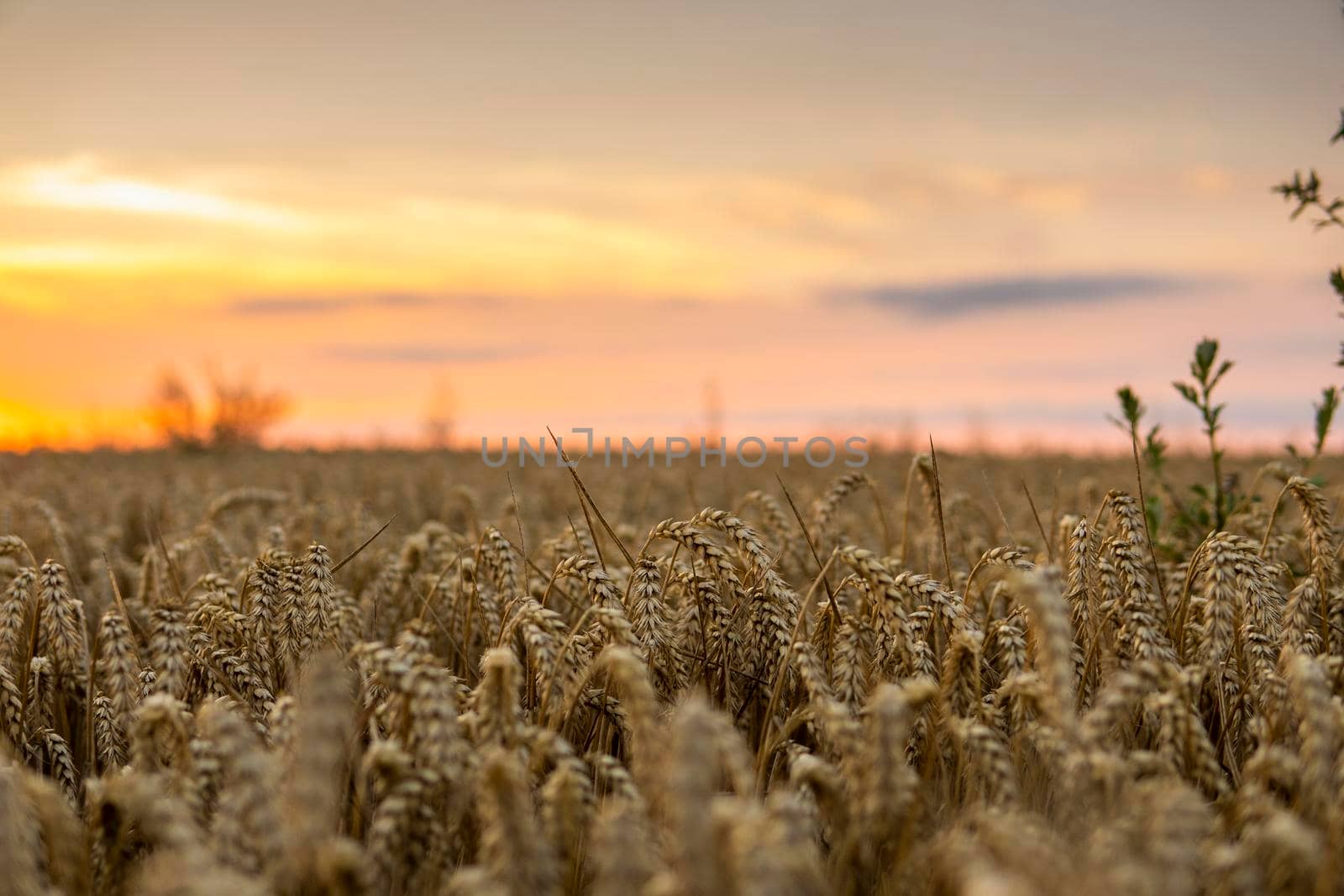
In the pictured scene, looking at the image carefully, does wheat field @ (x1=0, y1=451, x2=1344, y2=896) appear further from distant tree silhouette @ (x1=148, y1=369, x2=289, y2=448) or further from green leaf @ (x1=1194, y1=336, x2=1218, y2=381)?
distant tree silhouette @ (x1=148, y1=369, x2=289, y2=448)

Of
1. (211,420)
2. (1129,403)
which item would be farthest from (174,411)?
(1129,403)

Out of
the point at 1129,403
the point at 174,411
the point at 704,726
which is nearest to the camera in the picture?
the point at 704,726

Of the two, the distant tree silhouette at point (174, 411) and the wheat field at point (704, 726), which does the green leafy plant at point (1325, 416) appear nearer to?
the wheat field at point (704, 726)

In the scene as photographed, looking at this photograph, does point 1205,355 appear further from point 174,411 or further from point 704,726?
point 174,411

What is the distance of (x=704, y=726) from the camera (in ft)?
5.32

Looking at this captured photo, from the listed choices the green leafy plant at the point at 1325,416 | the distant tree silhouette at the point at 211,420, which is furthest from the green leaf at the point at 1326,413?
the distant tree silhouette at the point at 211,420

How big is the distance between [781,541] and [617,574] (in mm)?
866

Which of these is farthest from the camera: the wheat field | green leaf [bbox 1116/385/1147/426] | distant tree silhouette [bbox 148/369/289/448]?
distant tree silhouette [bbox 148/369/289/448]

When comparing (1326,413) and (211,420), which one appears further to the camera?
(211,420)

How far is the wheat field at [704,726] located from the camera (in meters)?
1.76

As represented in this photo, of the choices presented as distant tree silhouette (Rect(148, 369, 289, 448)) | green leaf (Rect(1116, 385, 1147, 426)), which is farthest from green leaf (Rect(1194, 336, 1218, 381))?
distant tree silhouette (Rect(148, 369, 289, 448))

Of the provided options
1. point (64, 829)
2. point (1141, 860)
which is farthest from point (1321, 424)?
point (64, 829)

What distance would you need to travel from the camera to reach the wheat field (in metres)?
1.76

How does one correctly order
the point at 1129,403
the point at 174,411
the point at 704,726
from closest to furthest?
the point at 704,726 < the point at 1129,403 < the point at 174,411
